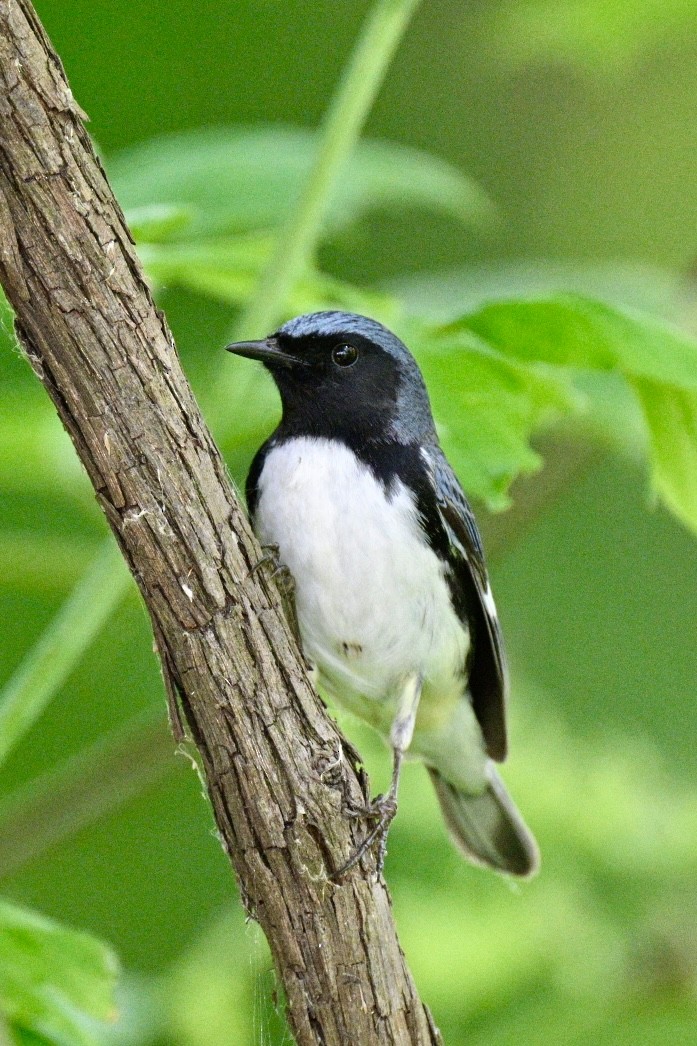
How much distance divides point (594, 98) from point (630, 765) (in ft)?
14.4

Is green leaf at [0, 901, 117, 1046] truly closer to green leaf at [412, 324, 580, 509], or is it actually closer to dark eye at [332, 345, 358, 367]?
green leaf at [412, 324, 580, 509]

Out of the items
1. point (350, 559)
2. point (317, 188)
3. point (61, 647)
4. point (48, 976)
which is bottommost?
point (48, 976)

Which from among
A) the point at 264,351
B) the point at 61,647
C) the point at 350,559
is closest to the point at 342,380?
the point at 264,351

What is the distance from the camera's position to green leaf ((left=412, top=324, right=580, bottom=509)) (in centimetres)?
242

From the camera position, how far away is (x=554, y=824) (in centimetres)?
366

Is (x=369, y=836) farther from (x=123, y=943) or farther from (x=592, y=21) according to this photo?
(x=123, y=943)

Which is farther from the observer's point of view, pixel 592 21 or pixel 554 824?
pixel 554 824

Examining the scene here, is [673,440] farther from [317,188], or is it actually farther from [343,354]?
[343,354]

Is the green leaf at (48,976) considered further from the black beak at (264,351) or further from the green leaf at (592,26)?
the green leaf at (592,26)

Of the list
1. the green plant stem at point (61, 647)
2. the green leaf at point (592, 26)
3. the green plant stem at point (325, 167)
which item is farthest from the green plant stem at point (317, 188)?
the green leaf at point (592, 26)

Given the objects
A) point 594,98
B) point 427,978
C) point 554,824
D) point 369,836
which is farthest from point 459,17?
point 369,836

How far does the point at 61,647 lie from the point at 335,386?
1199mm

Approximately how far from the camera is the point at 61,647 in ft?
7.44

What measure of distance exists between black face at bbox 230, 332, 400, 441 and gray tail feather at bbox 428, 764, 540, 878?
1175 mm
